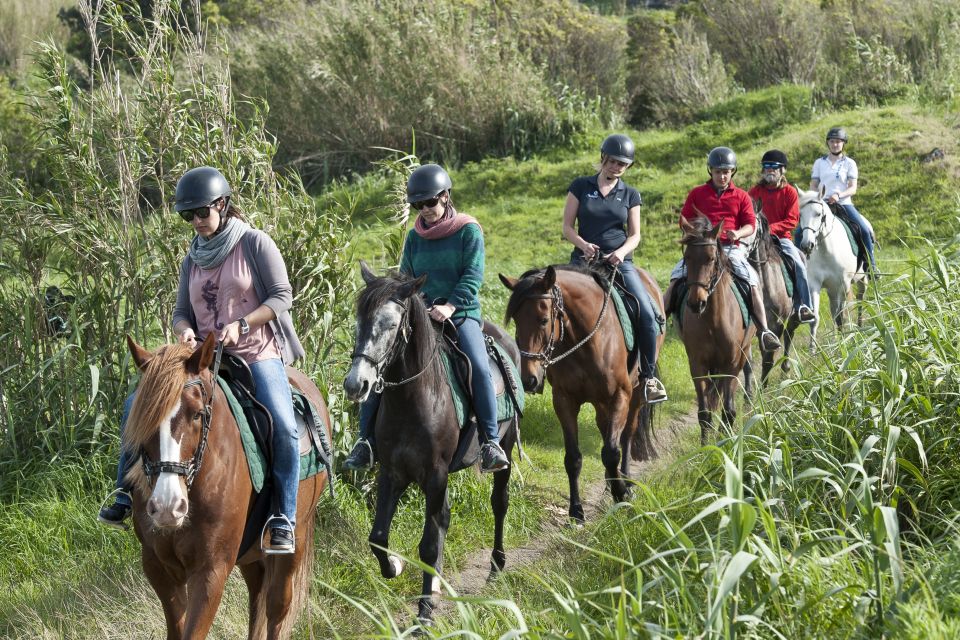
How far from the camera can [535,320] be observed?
712 cm

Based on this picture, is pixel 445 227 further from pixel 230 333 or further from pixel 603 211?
pixel 603 211

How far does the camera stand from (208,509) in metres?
4.48

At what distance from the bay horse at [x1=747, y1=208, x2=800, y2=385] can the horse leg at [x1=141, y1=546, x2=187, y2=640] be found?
681cm

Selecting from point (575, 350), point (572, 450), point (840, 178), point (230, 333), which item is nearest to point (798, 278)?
point (840, 178)

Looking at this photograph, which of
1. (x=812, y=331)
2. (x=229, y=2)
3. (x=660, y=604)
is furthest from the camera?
(x=229, y=2)

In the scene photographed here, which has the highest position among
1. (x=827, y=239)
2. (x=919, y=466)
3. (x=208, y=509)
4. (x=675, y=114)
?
(x=208, y=509)

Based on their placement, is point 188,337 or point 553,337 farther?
point 553,337

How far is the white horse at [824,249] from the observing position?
469 inches

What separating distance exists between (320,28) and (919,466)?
60.9 ft

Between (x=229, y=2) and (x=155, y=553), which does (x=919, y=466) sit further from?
(x=229, y=2)

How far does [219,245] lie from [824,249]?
9.21 m

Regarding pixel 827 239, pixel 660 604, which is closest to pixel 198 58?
pixel 660 604

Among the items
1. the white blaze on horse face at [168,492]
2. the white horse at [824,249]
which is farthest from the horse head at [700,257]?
the white blaze on horse face at [168,492]

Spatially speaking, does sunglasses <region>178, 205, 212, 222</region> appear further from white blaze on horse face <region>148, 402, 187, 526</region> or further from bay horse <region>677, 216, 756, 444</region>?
bay horse <region>677, 216, 756, 444</region>
